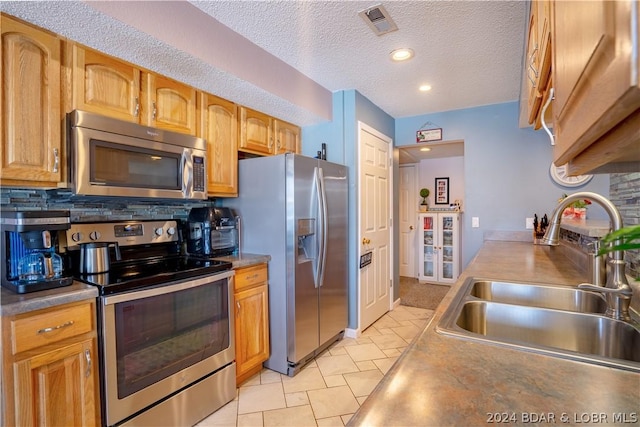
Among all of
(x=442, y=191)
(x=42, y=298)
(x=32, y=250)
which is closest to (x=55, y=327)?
(x=42, y=298)

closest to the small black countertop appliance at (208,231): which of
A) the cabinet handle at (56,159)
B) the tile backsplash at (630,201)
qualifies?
the cabinet handle at (56,159)

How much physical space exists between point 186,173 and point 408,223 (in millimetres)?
4208

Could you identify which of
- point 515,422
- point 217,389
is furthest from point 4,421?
point 515,422

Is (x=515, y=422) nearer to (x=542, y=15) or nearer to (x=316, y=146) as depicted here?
(x=542, y=15)

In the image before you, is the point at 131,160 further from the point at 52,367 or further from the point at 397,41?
the point at 397,41

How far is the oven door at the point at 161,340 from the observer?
4.76ft

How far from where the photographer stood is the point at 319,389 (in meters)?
2.12

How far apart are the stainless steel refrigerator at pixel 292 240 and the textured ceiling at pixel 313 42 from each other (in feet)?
1.96

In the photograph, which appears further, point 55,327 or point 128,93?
point 128,93

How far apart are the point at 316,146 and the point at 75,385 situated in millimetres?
2479

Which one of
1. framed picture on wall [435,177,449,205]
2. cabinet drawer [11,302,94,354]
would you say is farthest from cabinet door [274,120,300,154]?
framed picture on wall [435,177,449,205]

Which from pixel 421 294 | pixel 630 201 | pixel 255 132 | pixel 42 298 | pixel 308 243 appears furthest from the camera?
pixel 421 294

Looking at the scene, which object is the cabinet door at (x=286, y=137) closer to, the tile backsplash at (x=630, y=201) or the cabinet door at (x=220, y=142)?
the cabinet door at (x=220, y=142)

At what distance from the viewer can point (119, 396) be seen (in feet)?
4.82
